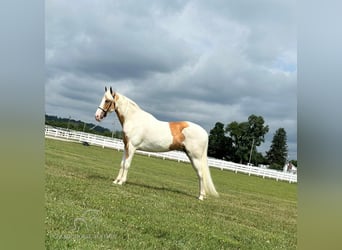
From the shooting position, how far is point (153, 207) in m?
3.09

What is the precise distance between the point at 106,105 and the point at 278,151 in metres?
1.32

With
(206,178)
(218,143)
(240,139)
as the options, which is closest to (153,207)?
(206,178)

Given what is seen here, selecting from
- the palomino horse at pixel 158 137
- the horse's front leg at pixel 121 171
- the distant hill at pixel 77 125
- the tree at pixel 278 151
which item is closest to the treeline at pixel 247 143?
the tree at pixel 278 151

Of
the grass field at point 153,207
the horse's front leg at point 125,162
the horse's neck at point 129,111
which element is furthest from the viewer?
the horse's front leg at point 125,162

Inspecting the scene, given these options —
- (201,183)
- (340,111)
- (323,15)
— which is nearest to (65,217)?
(201,183)

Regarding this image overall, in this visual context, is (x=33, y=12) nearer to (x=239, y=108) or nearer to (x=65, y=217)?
(x=65, y=217)

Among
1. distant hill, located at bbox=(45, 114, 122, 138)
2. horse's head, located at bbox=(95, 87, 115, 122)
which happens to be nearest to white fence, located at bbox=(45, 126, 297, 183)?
distant hill, located at bbox=(45, 114, 122, 138)

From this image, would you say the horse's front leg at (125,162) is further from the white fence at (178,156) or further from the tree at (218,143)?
the tree at (218,143)

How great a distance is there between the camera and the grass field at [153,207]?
2834 millimetres

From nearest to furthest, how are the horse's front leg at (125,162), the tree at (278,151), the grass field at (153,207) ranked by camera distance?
the grass field at (153,207) → the tree at (278,151) → the horse's front leg at (125,162)

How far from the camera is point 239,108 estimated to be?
3033mm

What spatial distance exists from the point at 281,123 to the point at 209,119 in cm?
52

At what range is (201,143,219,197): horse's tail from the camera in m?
3.22

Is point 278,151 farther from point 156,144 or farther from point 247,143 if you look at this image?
point 156,144
